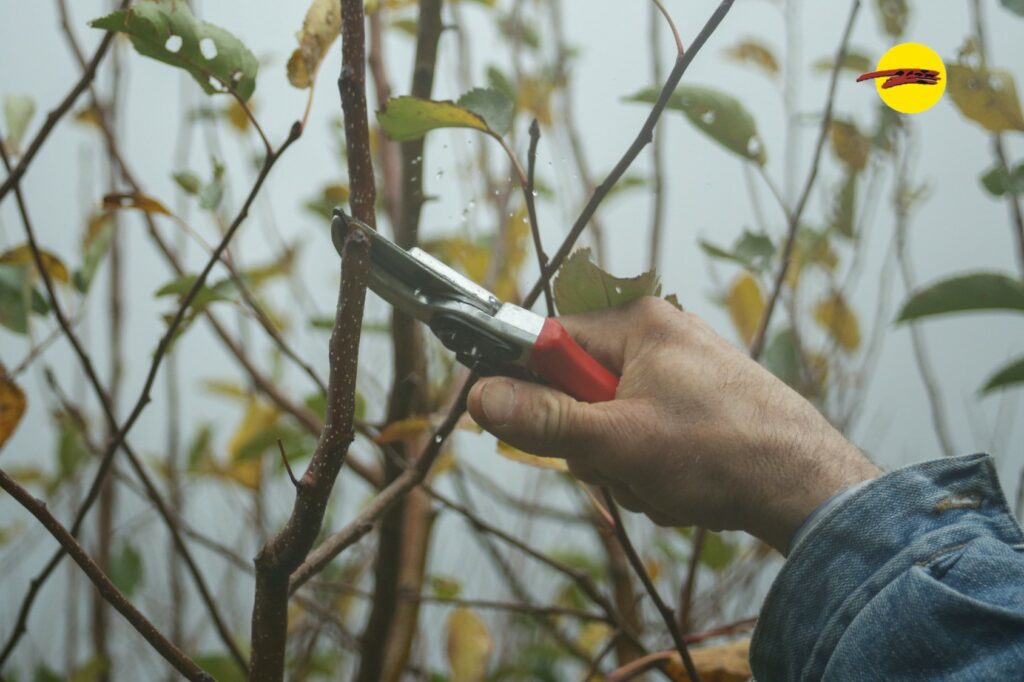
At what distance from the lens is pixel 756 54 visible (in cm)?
89

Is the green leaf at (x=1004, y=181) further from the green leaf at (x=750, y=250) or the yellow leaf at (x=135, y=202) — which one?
the yellow leaf at (x=135, y=202)

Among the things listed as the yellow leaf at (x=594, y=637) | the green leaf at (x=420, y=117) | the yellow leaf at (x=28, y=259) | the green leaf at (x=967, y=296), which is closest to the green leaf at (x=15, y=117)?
the yellow leaf at (x=28, y=259)

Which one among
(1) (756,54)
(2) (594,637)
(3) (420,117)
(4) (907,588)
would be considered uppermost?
(1) (756,54)

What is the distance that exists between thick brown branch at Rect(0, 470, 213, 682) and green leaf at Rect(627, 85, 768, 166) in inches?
13.8

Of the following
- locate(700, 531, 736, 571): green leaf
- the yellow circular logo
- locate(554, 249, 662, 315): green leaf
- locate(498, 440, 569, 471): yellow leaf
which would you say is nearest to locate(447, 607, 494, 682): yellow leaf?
locate(700, 531, 736, 571): green leaf

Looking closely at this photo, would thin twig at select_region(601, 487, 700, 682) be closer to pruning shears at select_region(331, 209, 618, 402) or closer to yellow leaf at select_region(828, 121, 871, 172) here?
pruning shears at select_region(331, 209, 618, 402)

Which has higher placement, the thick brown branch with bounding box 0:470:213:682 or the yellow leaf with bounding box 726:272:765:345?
the yellow leaf with bounding box 726:272:765:345

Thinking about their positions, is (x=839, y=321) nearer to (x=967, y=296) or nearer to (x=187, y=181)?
(x=967, y=296)

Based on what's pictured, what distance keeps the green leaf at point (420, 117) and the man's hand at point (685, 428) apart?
0.11 meters

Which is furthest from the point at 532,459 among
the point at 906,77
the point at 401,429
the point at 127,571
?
the point at 127,571

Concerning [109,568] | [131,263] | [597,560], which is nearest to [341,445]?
[109,568]

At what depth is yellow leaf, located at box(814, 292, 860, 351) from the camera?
0.94 m

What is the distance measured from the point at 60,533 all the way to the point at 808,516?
323 millimetres

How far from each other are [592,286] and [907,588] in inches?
7.6
